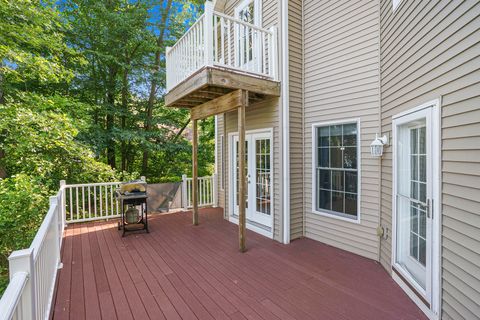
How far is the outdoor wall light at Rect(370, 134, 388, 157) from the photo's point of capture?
3383 mm

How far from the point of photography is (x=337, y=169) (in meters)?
4.23

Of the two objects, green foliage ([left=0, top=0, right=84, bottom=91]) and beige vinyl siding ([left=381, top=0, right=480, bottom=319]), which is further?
green foliage ([left=0, top=0, right=84, bottom=91])

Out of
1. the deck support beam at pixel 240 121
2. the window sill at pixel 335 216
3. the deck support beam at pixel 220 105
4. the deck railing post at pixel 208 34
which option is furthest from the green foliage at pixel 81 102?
the window sill at pixel 335 216

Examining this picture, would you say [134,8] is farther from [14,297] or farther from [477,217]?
[477,217]

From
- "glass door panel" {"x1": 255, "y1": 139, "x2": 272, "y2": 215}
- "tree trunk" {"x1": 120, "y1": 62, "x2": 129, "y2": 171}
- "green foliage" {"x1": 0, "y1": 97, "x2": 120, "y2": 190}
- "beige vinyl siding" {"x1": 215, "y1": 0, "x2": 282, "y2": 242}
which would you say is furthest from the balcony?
"tree trunk" {"x1": 120, "y1": 62, "x2": 129, "y2": 171}

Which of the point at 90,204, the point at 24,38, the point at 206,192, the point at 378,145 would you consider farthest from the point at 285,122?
the point at 24,38

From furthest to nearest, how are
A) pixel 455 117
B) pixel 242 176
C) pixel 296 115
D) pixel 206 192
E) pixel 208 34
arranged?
pixel 206 192 < pixel 296 115 < pixel 242 176 < pixel 208 34 < pixel 455 117

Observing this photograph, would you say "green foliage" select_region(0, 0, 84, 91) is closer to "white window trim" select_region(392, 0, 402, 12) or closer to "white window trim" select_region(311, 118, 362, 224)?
"white window trim" select_region(311, 118, 362, 224)

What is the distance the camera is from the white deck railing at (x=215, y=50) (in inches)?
143

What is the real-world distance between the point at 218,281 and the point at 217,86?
2.79 meters

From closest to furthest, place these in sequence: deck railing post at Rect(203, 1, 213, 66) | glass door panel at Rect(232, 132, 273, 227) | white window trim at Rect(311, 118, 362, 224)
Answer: deck railing post at Rect(203, 1, 213, 66)
white window trim at Rect(311, 118, 362, 224)
glass door panel at Rect(232, 132, 273, 227)

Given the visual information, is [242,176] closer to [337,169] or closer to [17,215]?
[337,169]

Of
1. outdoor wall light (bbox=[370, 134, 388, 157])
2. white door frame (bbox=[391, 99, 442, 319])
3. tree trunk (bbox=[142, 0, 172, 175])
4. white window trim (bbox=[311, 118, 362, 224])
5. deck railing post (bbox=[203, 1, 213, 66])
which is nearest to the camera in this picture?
white door frame (bbox=[391, 99, 442, 319])

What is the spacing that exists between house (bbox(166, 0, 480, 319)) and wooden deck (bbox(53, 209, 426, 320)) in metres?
0.41
